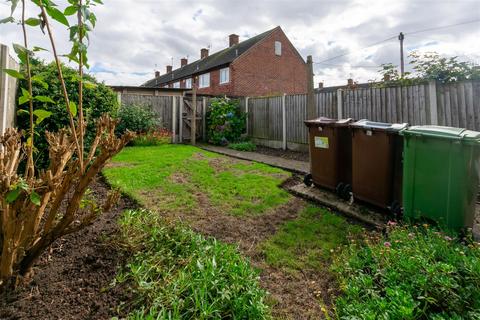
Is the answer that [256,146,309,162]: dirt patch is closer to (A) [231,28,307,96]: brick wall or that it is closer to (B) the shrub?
Answer: (B) the shrub

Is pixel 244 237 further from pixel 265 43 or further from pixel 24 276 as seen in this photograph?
pixel 265 43

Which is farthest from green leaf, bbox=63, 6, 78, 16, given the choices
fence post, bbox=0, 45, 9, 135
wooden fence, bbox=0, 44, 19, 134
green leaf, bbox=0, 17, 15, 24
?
fence post, bbox=0, 45, 9, 135

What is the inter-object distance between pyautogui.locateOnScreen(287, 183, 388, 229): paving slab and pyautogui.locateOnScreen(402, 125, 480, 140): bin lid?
1.17 meters

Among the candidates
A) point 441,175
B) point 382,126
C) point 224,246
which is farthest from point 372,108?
point 224,246

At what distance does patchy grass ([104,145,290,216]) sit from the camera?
4.16 meters

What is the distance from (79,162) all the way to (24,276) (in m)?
0.96

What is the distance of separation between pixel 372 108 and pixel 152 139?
6833 millimetres

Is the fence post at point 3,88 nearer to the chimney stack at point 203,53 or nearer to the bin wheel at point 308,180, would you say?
the bin wheel at point 308,180

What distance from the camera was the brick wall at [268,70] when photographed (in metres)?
21.5

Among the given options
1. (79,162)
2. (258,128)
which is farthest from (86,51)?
(258,128)

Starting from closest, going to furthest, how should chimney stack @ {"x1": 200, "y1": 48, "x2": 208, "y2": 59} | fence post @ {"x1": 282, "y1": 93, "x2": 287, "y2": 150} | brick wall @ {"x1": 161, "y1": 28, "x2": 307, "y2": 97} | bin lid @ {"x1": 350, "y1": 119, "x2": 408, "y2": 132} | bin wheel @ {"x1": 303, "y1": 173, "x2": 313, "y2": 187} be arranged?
bin lid @ {"x1": 350, "y1": 119, "x2": 408, "y2": 132}
bin wheel @ {"x1": 303, "y1": 173, "x2": 313, "y2": 187}
fence post @ {"x1": 282, "y1": 93, "x2": 287, "y2": 150}
brick wall @ {"x1": 161, "y1": 28, "x2": 307, "y2": 97}
chimney stack @ {"x1": 200, "y1": 48, "x2": 208, "y2": 59}

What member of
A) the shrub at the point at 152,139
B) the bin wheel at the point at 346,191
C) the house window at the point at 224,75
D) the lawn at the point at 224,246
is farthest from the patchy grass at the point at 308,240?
the house window at the point at 224,75

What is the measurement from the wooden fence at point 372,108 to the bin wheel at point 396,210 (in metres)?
2.87

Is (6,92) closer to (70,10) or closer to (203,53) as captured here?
(70,10)
